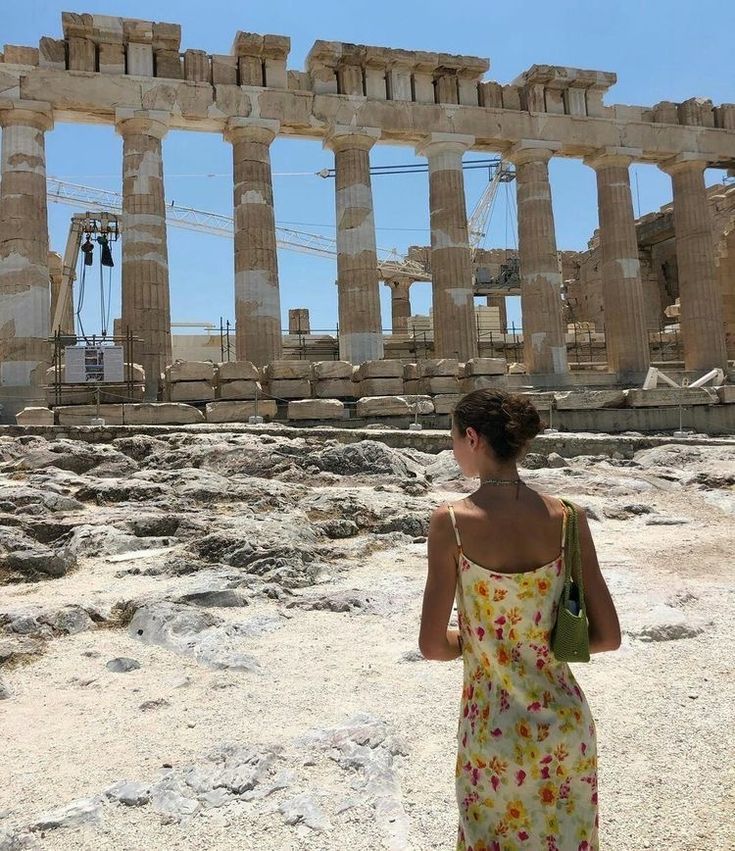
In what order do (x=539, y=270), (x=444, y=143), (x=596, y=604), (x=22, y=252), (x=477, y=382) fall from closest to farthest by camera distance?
(x=596, y=604), (x=22, y=252), (x=477, y=382), (x=444, y=143), (x=539, y=270)

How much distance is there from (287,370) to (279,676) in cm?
1402

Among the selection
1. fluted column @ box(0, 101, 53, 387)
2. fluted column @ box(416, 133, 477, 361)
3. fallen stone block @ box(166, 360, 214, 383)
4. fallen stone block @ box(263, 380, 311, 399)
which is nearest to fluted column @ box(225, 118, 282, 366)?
fallen stone block @ box(263, 380, 311, 399)

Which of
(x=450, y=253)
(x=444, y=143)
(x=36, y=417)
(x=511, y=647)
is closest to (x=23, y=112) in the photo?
(x=36, y=417)

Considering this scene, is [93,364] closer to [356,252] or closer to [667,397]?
[356,252]

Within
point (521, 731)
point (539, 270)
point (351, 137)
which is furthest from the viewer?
point (539, 270)

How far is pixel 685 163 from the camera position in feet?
79.6

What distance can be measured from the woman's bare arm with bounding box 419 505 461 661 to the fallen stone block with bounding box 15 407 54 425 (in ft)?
50.0

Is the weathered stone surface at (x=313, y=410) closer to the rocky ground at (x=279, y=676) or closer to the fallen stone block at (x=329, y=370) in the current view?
the fallen stone block at (x=329, y=370)

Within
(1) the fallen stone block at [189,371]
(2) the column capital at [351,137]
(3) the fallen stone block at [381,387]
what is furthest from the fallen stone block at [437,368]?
(2) the column capital at [351,137]

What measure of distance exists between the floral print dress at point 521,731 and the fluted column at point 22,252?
18546 millimetres

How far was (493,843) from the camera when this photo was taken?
2.10m

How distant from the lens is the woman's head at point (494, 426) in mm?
2250

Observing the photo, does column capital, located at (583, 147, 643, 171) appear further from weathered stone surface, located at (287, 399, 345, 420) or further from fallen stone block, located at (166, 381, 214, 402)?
fallen stone block, located at (166, 381, 214, 402)

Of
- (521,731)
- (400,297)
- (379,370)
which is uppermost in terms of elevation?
(400,297)
